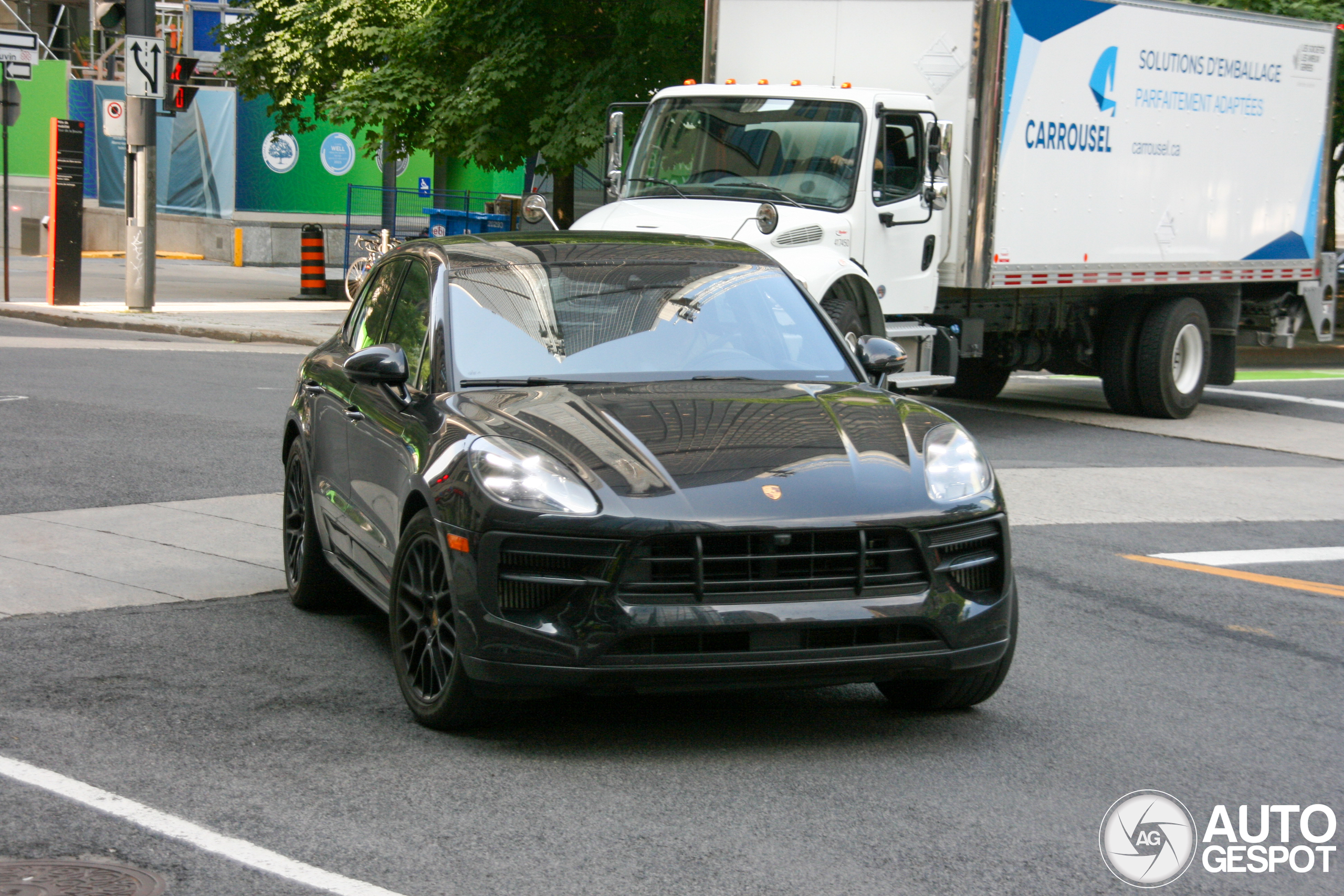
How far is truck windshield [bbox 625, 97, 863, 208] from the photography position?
494 inches

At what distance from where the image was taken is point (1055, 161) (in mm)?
13852

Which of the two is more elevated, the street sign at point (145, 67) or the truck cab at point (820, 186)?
the street sign at point (145, 67)

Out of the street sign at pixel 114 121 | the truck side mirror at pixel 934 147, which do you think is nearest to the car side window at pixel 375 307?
the truck side mirror at pixel 934 147

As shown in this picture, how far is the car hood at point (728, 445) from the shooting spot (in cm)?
484

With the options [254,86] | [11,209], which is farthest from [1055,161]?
[11,209]

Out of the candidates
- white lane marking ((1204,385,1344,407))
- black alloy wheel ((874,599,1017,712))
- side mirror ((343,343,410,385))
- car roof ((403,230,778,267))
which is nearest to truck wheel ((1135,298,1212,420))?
white lane marking ((1204,385,1344,407))

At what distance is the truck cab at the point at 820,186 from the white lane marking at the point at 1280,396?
6.40m

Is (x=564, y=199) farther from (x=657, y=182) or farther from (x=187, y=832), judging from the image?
(x=187, y=832)

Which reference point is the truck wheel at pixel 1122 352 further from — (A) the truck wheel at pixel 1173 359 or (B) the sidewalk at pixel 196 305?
(B) the sidewalk at pixel 196 305

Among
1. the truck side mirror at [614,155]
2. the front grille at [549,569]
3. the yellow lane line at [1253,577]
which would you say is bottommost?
the yellow lane line at [1253,577]

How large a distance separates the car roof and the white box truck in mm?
5243

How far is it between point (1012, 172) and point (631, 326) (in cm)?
823

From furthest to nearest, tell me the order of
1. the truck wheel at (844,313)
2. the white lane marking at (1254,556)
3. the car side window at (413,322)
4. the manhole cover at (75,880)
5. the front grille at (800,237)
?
the front grille at (800,237) < the truck wheel at (844,313) < the white lane marking at (1254,556) < the car side window at (413,322) < the manhole cover at (75,880)

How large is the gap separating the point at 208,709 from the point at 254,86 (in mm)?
21675
